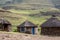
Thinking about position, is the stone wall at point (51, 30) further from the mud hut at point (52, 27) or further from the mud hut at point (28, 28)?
the mud hut at point (28, 28)

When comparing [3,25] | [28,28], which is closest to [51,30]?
[28,28]

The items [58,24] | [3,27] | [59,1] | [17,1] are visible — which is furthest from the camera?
[17,1]

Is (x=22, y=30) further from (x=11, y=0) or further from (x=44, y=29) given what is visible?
(x=11, y=0)

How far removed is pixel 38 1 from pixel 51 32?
90383 mm

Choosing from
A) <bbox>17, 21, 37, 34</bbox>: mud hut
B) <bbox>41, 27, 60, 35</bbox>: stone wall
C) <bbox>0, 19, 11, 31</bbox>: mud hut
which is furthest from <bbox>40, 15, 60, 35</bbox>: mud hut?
<bbox>0, 19, 11, 31</bbox>: mud hut

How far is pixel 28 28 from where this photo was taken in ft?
105

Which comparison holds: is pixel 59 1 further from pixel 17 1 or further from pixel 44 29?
pixel 44 29

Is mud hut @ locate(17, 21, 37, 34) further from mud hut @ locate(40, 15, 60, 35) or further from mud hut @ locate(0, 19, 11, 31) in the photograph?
mud hut @ locate(40, 15, 60, 35)

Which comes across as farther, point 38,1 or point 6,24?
point 38,1

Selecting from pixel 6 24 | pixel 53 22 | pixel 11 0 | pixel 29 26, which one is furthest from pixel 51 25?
pixel 11 0

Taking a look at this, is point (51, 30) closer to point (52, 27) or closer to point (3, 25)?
point (52, 27)

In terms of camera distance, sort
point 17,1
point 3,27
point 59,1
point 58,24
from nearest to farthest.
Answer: point 58,24
point 3,27
point 59,1
point 17,1

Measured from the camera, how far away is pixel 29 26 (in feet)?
104

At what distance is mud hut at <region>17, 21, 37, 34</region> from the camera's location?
31.6 m
